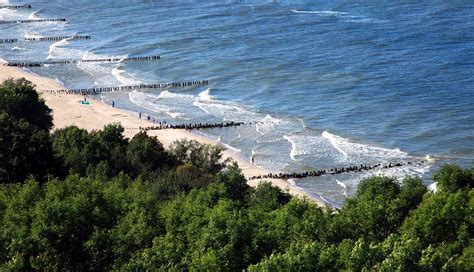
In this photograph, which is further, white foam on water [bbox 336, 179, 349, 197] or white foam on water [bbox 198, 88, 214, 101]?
white foam on water [bbox 198, 88, 214, 101]

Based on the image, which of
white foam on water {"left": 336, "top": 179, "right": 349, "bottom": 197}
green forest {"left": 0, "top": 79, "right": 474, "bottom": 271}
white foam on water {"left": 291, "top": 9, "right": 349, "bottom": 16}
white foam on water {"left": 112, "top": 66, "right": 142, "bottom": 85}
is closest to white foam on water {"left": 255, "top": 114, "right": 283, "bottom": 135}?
white foam on water {"left": 336, "top": 179, "right": 349, "bottom": 197}

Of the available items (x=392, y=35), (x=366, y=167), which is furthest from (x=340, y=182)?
(x=392, y=35)

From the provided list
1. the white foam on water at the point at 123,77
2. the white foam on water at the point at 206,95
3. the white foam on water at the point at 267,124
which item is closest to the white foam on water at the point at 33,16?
the white foam on water at the point at 123,77

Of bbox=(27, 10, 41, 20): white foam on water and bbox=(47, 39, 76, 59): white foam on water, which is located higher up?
bbox=(27, 10, 41, 20): white foam on water

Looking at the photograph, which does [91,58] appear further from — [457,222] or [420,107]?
[457,222]

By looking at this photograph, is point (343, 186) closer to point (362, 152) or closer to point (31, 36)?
point (362, 152)

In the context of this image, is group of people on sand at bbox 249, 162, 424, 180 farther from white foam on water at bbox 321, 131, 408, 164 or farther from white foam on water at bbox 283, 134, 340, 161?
white foam on water at bbox 283, 134, 340, 161

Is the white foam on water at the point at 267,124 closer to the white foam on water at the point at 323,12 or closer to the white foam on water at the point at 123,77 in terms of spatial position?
the white foam on water at the point at 123,77
